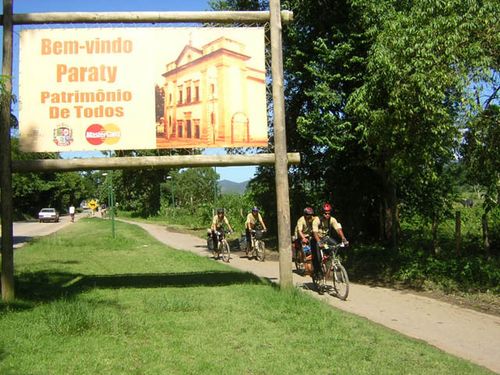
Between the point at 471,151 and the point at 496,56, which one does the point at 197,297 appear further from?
the point at 496,56

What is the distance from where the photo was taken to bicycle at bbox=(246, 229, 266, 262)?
17.0 m

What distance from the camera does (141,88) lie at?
9.80 metres

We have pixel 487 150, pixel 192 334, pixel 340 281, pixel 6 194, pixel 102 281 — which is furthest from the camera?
pixel 102 281

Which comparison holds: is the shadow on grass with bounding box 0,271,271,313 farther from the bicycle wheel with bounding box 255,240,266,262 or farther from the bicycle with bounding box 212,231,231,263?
the bicycle wheel with bounding box 255,240,266,262

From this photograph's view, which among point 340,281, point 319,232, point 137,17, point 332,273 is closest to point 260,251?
point 319,232

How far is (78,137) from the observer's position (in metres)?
9.60

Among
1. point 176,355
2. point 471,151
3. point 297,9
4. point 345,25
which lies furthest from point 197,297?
point 297,9

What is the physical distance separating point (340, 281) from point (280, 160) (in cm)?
260

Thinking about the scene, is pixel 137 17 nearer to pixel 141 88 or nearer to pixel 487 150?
pixel 141 88

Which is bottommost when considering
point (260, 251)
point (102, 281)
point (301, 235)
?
point (102, 281)

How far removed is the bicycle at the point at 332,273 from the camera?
10205 millimetres

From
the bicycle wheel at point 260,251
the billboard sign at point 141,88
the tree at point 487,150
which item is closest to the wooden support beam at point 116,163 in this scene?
the billboard sign at point 141,88

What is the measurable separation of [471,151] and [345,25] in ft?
19.9

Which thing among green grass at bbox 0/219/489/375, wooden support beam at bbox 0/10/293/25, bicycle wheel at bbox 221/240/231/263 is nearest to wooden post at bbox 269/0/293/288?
wooden support beam at bbox 0/10/293/25
